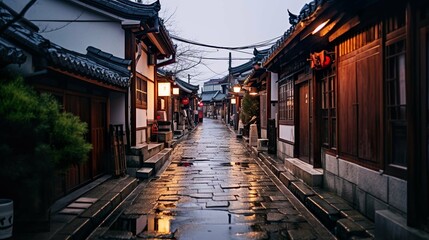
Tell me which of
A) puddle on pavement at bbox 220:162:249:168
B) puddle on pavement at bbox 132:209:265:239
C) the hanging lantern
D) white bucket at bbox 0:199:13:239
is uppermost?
the hanging lantern

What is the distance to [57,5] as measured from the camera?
1352cm

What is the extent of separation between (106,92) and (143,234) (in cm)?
715

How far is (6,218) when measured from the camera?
225 inches

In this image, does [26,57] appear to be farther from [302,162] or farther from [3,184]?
[302,162]

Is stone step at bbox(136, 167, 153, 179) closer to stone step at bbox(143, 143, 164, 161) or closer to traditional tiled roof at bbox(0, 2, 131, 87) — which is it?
stone step at bbox(143, 143, 164, 161)

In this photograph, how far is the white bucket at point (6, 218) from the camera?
5672 millimetres

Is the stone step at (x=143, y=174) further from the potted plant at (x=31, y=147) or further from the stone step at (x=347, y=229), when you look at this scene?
the stone step at (x=347, y=229)

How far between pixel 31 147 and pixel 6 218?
3.36 feet

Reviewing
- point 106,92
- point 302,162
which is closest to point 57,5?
point 106,92

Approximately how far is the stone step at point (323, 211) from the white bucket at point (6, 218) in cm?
574

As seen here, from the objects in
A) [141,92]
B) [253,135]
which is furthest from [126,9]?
[253,135]

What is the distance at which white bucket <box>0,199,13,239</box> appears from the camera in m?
5.67

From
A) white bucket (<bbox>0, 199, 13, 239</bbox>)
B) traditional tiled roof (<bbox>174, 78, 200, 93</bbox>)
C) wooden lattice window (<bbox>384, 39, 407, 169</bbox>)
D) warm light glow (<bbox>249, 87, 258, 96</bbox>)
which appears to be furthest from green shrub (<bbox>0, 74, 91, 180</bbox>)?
traditional tiled roof (<bbox>174, 78, 200, 93</bbox>)

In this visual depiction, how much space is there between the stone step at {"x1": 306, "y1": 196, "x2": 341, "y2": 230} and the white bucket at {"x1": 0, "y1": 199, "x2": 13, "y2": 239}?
18.8ft
